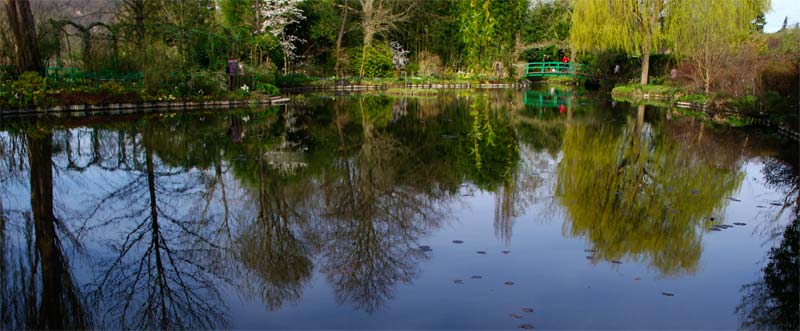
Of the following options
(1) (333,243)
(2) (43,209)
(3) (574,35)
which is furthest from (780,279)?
(3) (574,35)

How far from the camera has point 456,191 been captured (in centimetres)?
816

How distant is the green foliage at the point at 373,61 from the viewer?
3725 centimetres

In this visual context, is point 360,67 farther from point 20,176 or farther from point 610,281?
point 610,281

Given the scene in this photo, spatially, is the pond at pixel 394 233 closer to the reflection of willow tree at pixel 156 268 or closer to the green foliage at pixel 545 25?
the reflection of willow tree at pixel 156 268

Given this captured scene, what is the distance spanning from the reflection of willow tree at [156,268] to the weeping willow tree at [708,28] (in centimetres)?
1771

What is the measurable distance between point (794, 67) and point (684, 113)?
3.93 meters

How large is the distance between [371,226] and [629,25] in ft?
73.8

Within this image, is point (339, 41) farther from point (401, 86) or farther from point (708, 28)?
point (708, 28)

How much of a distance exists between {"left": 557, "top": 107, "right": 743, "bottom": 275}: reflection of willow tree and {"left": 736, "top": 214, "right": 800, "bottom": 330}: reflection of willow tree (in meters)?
0.61

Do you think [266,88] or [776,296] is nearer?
[776,296]

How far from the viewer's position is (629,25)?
25.7 metres

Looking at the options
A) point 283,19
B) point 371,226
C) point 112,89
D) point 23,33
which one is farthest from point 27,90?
point 283,19

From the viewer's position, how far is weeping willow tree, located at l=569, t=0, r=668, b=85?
25.4m

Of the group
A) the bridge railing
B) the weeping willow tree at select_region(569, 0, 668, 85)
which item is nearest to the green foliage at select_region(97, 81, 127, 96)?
the weeping willow tree at select_region(569, 0, 668, 85)
